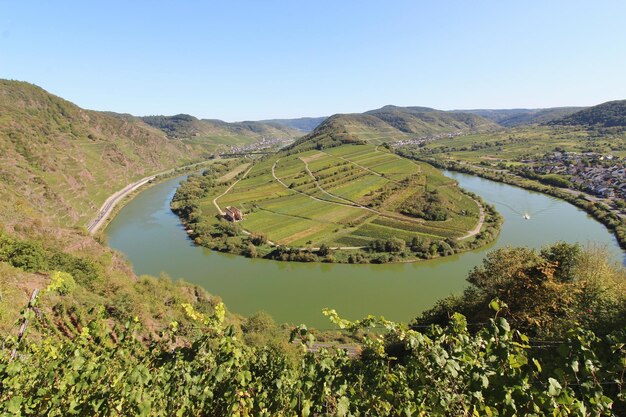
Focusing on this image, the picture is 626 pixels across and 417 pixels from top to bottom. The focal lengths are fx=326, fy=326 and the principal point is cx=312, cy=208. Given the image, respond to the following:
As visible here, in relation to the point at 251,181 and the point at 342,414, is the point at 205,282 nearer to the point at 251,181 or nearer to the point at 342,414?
the point at 342,414

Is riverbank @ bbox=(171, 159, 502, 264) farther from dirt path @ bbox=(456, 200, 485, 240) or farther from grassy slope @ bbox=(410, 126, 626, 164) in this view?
grassy slope @ bbox=(410, 126, 626, 164)

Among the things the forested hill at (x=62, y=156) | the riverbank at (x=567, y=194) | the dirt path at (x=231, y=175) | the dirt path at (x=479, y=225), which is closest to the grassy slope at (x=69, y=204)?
the forested hill at (x=62, y=156)

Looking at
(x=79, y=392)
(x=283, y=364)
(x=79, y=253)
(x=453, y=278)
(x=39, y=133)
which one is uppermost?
(x=39, y=133)

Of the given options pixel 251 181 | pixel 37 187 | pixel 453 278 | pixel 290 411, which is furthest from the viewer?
→ pixel 251 181

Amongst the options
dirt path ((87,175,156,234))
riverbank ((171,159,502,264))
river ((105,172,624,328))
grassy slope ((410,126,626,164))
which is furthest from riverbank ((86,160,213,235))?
grassy slope ((410,126,626,164))

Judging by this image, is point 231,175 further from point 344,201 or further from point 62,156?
point 344,201

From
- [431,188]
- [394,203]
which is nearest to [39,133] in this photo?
[394,203]
